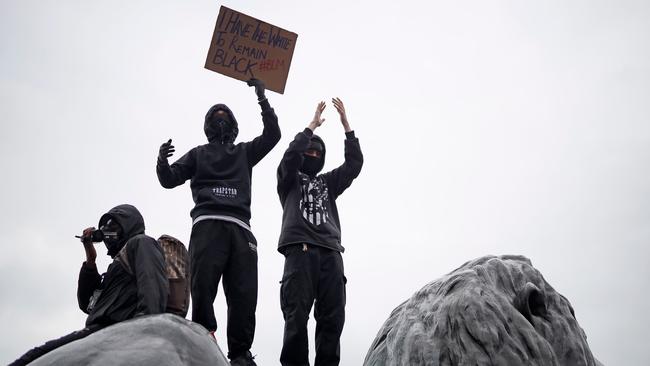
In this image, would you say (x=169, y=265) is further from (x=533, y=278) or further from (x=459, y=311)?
(x=533, y=278)

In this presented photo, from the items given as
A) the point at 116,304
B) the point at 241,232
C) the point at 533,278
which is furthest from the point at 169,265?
the point at 533,278

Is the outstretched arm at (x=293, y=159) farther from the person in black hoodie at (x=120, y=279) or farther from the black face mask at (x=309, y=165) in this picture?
the person in black hoodie at (x=120, y=279)

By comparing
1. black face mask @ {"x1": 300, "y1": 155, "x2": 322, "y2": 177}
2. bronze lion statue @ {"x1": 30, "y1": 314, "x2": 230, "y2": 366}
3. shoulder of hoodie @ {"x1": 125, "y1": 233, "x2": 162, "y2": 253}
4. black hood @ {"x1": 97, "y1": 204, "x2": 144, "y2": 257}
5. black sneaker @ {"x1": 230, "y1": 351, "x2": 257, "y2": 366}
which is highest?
black face mask @ {"x1": 300, "y1": 155, "x2": 322, "y2": 177}

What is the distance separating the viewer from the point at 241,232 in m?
6.89

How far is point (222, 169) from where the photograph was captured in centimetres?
722

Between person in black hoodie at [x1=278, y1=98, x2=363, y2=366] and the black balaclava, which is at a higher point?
the black balaclava

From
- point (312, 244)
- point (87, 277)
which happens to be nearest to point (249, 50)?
point (312, 244)

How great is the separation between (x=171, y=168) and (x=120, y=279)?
2269 mm

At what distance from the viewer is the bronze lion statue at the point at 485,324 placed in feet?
13.8

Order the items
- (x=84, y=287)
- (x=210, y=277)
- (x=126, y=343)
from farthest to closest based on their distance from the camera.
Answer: (x=210, y=277) → (x=84, y=287) → (x=126, y=343)

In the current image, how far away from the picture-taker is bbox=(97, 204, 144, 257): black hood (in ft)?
17.6

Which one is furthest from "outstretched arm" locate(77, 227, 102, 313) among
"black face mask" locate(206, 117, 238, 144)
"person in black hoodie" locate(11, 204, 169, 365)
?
"black face mask" locate(206, 117, 238, 144)

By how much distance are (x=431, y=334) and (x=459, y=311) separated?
21 cm

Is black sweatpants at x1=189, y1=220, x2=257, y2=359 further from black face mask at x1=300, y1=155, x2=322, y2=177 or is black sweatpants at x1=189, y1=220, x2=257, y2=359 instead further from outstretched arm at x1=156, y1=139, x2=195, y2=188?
black face mask at x1=300, y1=155, x2=322, y2=177
